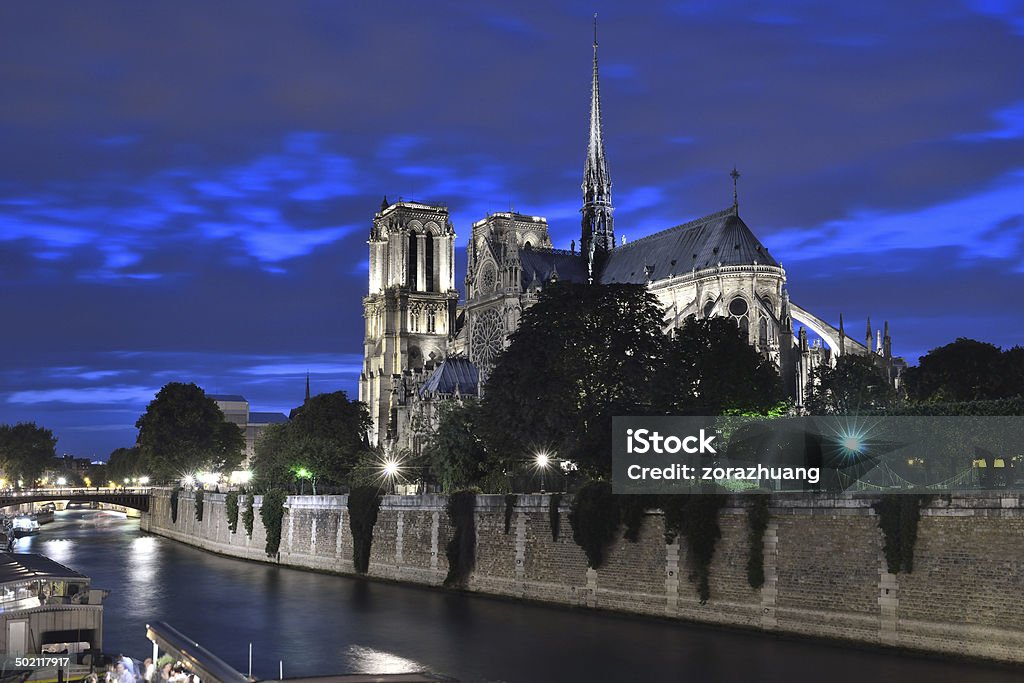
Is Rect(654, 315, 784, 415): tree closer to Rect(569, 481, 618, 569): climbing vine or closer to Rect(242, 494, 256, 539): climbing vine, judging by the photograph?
Rect(569, 481, 618, 569): climbing vine

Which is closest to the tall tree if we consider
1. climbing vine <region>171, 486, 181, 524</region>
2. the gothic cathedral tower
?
climbing vine <region>171, 486, 181, 524</region>

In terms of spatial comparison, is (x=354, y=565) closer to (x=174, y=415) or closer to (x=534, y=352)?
(x=534, y=352)

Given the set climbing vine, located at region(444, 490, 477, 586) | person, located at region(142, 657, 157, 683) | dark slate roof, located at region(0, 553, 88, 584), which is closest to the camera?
person, located at region(142, 657, 157, 683)

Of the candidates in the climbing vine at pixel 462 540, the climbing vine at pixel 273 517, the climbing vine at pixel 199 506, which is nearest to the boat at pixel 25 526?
the climbing vine at pixel 199 506

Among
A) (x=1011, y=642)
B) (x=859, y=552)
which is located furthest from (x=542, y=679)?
(x=1011, y=642)

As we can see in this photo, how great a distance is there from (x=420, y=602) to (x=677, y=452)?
1048 centimetres

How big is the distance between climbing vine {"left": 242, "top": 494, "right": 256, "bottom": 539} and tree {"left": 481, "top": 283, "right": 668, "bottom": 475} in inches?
715

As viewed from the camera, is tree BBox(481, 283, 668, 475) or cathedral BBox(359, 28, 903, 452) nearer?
tree BBox(481, 283, 668, 475)

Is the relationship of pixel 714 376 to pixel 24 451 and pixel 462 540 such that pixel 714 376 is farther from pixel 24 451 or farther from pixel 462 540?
pixel 24 451

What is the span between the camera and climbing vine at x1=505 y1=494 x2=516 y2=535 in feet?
138

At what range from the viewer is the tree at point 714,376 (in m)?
45.8

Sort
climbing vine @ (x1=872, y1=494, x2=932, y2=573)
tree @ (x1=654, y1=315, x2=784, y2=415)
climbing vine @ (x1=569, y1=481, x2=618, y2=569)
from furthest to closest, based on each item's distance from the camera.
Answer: tree @ (x1=654, y1=315, x2=784, y2=415)
climbing vine @ (x1=569, y1=481, x2=618, y2=569)
climbing vine @ (x1=872, y1=494, x2=932, y2=573)

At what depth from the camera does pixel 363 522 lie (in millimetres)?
50812

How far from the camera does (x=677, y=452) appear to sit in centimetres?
4144
